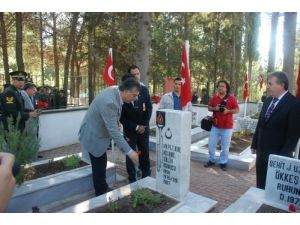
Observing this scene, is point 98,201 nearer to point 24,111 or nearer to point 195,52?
point 24,111

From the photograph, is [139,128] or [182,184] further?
[139,128]

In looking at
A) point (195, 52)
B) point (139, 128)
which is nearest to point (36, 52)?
point (195, 52)

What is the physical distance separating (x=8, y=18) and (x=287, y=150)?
60.8ft

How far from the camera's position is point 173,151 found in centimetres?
411

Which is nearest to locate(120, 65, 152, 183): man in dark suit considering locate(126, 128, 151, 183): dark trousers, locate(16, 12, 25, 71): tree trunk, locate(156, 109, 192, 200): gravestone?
locate(126, 128, 151, 183): dark trousers

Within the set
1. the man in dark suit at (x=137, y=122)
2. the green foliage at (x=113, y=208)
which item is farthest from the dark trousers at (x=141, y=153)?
the green foliage at (x=113, y=208)

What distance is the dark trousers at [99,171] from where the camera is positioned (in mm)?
4246

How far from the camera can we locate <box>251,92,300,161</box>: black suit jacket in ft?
11.4

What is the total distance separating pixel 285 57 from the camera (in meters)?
7.63

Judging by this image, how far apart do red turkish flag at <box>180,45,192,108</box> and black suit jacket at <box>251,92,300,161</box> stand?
6.79 feet

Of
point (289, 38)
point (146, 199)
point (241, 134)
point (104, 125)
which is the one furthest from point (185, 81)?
point (241, 134)

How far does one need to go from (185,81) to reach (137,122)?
4.37ft

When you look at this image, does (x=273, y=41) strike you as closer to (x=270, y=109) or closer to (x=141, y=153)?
(x=141, y=153)

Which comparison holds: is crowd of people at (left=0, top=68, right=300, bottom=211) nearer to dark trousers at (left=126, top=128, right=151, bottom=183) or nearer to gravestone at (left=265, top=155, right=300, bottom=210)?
dark trousers at (left=126, top=128, right=151, bottom=183)
